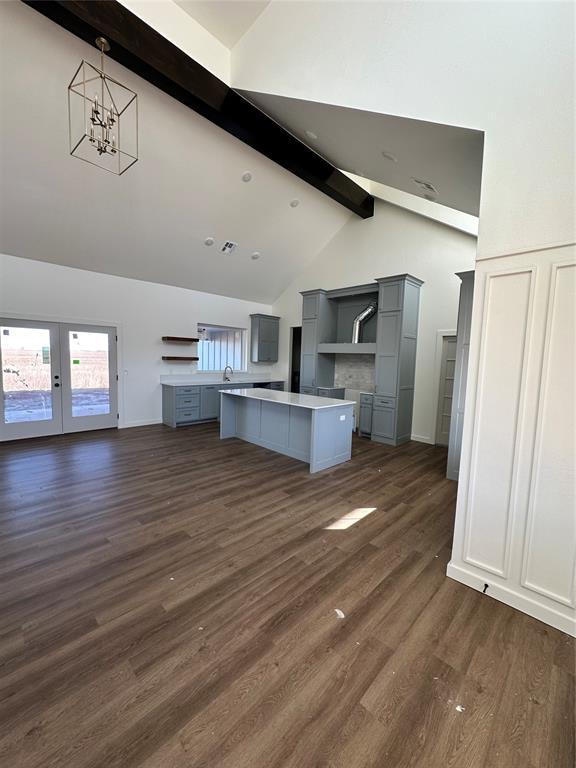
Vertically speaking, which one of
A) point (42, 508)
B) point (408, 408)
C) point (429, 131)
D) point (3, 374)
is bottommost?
point (42, 508)

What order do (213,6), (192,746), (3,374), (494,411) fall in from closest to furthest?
(192,746)
(494,411)
(213,6)
(3,374)

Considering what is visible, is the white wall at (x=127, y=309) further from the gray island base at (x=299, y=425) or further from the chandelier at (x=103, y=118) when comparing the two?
the chandelier at (x=103, y=118)

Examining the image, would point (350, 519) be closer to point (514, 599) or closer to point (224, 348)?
point (514, 599)

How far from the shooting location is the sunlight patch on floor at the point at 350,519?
2.77 metres

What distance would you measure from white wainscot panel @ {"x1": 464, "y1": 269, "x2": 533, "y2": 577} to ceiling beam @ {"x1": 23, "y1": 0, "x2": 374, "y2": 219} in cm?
348

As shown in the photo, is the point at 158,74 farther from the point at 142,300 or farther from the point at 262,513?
the point at 262,513

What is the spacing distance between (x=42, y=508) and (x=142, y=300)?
14.1 feet

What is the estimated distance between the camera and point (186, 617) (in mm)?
1789

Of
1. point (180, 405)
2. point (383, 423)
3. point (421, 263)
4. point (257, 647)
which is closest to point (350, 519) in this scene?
point (257, 647)

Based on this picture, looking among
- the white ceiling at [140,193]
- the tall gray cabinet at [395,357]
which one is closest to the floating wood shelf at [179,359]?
the white ceiling at [140,193]

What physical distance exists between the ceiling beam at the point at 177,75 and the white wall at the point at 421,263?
6.23ft

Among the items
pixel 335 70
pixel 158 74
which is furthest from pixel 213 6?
pixel 335 70

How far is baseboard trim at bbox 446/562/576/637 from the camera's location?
1.77 meters

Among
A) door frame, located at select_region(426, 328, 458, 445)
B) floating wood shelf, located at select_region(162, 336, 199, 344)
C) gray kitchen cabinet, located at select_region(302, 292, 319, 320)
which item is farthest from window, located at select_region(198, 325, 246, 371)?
door frame, located at select_region(426, 328, 458, 445)
